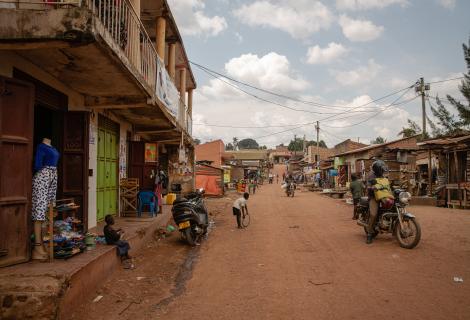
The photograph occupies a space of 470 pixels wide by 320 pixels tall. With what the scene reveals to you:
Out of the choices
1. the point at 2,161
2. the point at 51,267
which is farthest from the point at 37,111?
the point at 51,267

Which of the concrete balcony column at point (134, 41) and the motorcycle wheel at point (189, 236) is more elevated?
the concrete balcony column at point (134, 41)

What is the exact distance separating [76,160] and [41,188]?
1.79 metres

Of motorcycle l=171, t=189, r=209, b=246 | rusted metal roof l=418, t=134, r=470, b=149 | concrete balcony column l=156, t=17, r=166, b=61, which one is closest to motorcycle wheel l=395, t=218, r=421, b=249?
motorcycle l=171, t=189, r=209, b=246

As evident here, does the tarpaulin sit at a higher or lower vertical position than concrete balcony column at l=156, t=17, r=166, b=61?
lower

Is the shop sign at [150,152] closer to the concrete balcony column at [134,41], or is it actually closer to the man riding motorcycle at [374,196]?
the concrete balcony column at [134,41]

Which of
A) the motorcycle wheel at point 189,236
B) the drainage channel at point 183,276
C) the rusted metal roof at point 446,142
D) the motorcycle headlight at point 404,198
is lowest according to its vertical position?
the drainage channel at point 183,276

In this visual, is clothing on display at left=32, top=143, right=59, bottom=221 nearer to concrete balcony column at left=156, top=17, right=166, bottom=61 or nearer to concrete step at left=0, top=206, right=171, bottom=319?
concrete step at left=0, top=206, right=171, bottom=319

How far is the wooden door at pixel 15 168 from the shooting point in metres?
4.85

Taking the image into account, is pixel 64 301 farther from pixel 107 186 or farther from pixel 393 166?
pixel 393 166

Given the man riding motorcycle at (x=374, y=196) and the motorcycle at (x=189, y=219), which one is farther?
the motorcycle at (x=189, y=219)

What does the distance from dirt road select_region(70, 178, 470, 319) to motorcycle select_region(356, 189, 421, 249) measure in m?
0.23

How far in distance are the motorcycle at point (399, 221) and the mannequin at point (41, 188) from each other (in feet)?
21.1

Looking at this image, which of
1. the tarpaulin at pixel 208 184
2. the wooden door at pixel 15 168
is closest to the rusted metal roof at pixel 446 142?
the tarpaulin at pixel 208 184

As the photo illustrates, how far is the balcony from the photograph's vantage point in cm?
438
